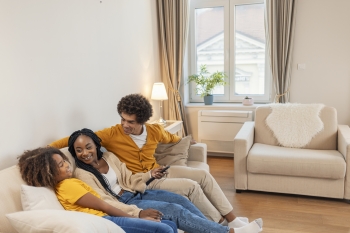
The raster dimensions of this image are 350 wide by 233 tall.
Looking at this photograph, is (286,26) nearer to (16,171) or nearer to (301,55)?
(301,55)

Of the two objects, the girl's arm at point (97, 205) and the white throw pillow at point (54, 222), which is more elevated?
the white throw pillow at point (54, 222)

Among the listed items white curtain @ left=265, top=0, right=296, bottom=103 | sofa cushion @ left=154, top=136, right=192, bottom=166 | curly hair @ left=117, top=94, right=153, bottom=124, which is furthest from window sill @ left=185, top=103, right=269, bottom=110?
curly hair @ left=117, top=94, right=153, bottom=124

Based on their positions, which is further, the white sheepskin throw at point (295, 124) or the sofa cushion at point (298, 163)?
the white sheepskin throw at point (295, 124)

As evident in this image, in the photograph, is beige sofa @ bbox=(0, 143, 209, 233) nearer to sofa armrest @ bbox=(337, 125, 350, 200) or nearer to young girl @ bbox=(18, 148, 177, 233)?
young girl @ bbox=(18, 148, 177, 233)

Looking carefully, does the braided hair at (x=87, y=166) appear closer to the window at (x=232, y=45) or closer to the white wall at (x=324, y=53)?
the window at (x=232, y=45)

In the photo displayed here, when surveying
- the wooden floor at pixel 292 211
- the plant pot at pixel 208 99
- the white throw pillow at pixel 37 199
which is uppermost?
the plant pot at pixel 208 99

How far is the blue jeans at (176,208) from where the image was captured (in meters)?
1.86

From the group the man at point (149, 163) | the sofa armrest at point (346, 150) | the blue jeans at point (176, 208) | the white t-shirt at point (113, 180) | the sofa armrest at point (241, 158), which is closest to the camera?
the blue jeans at point (176, 208)

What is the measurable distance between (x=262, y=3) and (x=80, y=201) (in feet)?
11.8

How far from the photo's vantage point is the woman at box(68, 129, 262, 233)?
1.87 meters

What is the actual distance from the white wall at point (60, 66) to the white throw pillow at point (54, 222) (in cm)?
71

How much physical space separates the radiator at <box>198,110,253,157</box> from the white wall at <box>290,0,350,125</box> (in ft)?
2.82

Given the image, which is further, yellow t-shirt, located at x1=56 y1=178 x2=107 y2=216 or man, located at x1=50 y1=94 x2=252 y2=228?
man, located at x1=50 y1=94 x2=252 y2=228

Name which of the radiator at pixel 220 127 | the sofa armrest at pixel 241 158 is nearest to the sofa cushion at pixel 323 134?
the sofa armrest at pixel 241 158
